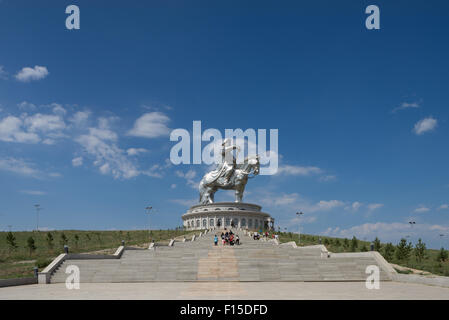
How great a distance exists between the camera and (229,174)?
61375 mm

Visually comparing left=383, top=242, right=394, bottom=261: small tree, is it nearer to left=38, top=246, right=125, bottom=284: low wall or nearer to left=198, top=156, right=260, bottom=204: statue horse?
left=38, top=246, right=125, bottom=284: low wall

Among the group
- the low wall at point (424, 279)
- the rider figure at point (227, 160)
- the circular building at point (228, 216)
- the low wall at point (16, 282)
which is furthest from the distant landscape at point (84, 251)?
the rider figure at point (227, 160)

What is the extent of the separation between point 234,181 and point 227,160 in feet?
11.8

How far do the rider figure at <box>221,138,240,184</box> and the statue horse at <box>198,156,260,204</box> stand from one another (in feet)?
2.12

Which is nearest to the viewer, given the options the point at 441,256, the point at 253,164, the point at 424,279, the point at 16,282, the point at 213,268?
the point at 424,279

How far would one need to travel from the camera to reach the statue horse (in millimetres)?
61000

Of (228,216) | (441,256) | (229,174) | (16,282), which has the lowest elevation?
(441,256)

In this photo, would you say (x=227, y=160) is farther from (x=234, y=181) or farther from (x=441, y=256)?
(x=441, y=256)

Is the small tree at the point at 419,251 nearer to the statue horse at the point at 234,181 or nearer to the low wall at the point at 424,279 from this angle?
the low wall at the point at 424,279

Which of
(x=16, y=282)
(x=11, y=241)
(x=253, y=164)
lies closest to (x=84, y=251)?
(x=11, y=241)

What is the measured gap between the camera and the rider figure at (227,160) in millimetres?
61344

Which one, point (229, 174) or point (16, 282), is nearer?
point (16, 282)
